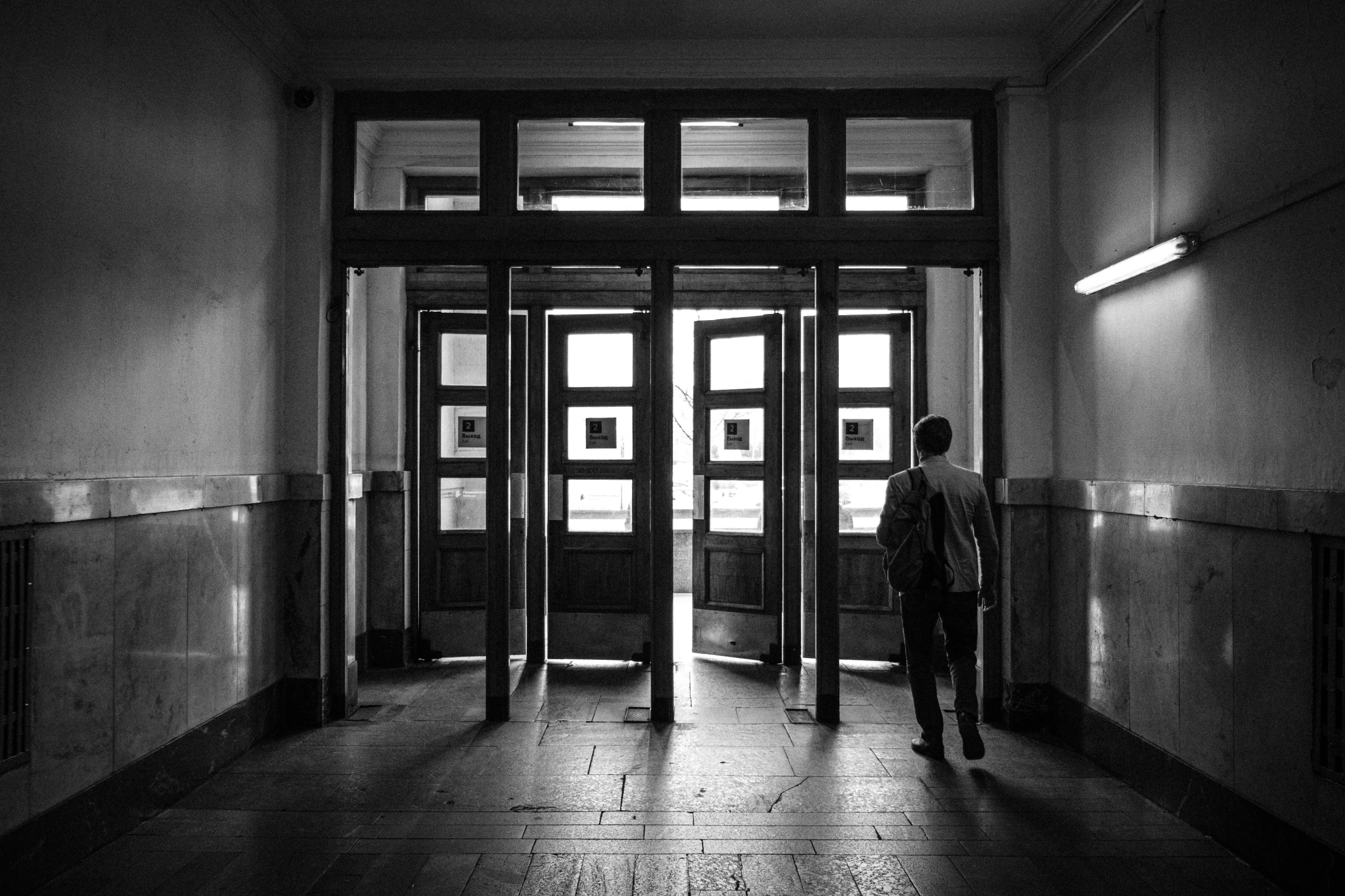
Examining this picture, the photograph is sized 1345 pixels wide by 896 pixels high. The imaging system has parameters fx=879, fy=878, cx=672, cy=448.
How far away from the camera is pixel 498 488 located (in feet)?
16.6

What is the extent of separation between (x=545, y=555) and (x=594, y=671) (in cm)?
93

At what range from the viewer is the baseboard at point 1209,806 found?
9.24 ft

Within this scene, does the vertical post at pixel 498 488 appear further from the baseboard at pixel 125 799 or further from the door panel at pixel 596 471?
the door panel at pixel 596 471

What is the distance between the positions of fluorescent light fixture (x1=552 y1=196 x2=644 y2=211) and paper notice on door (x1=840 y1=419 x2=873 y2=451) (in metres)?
2.30

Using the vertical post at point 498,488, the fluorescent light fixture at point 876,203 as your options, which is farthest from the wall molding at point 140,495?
the fluorescent light fixture at point 876,203

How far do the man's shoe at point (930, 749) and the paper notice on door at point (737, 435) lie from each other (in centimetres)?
273

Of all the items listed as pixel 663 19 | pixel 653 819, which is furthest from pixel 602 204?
pixel 653 819

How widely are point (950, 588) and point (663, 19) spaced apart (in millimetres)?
3294

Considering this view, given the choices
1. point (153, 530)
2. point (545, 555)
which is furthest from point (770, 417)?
point (153, 530)

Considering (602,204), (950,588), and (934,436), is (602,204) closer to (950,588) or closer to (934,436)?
(934,436)

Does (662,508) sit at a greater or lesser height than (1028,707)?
greater

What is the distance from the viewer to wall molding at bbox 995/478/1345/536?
2777 mm

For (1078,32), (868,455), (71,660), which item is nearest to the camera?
(71,660)

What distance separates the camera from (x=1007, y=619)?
4895mm
